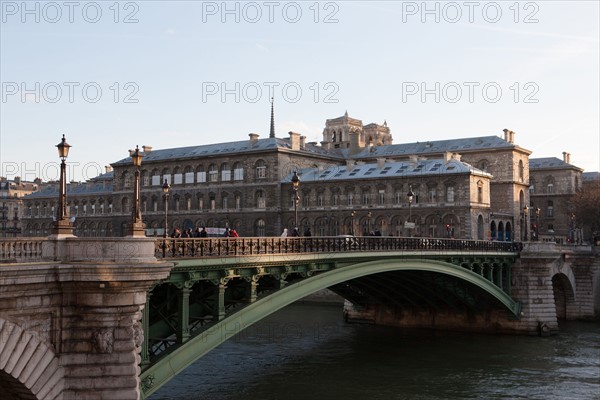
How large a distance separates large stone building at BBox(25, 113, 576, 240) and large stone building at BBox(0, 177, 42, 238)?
20.0 meters

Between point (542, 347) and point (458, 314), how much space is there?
721 cm

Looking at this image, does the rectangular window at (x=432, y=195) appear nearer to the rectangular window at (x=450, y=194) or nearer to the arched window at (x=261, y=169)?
the rectangular window at (x=450, y=194)

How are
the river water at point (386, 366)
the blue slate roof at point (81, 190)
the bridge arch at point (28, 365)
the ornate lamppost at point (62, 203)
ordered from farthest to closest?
1. the blue slate roof at point (81, 190)
2. the river water at point (386, 366)
3. the ornate lamppost at point (62, 203)
4. the bridge arch at point (28, 365)

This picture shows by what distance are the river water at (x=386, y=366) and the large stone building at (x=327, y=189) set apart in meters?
23.8

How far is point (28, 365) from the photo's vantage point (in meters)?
16.4

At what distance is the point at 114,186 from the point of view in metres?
99.8

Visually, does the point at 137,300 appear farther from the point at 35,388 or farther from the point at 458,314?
the point at 458,314

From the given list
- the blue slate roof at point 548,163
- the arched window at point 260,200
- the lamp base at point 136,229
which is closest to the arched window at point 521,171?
the blue slate roof at point 548,163

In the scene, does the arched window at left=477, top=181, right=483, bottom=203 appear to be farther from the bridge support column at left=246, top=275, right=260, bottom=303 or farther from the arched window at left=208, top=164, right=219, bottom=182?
the bridge support column at left=246, top=275, right=260, bottom=303

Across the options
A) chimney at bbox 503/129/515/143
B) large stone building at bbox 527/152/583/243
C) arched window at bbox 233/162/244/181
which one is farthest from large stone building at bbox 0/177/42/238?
large stone building at bbox 527/152/583/243

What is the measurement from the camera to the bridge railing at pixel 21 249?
16.3 meters

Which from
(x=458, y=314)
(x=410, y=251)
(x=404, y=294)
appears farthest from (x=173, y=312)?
(x=458, y=314)

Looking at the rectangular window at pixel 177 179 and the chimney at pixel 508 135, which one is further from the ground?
the chimney at pixel 508 135

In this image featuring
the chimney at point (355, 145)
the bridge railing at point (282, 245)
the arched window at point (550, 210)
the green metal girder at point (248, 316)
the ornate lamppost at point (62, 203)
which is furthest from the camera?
the arched window at point (550, 210)
